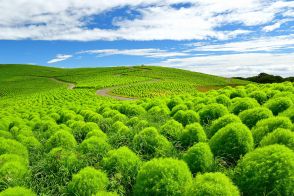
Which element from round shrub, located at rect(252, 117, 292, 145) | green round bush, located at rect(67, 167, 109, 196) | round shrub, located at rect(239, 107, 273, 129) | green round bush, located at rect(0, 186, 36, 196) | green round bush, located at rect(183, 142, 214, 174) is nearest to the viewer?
green round bush, located at rect(0, 186, 36, 196)

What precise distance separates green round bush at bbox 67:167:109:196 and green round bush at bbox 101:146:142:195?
251mm

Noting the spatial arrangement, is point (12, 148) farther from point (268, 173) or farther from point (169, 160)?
point (268, 173)

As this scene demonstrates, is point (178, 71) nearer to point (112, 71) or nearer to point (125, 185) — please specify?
point (112, 71)

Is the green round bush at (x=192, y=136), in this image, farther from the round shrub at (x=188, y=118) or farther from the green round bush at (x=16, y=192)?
the green round bush at (x=16, y=192)

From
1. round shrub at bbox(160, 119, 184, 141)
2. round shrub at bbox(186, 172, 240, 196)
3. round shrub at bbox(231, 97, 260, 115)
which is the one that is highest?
round shrub at bbox(231, 97, 260, 115)

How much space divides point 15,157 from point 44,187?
131 centimetres

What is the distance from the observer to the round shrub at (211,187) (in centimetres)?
464

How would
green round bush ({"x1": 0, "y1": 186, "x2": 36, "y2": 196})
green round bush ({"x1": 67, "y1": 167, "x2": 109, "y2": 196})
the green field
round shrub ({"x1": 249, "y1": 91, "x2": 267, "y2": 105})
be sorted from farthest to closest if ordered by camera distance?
round shrub ({"x1": 249, "y1": 91, "x2": 267, "y2": 105})
green round bush ({"x1": 67, "y1": 167, "x2": 109, "y2": 196})
green round bush ({"x1": 0, "y1": 186, "x2": 36, "y2": 196})
the green field

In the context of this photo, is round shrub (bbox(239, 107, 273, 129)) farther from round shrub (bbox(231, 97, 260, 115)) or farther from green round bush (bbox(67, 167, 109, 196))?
green round bush (bbox(67, 167, 109, 196))

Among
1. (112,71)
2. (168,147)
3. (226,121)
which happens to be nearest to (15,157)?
(168,147)

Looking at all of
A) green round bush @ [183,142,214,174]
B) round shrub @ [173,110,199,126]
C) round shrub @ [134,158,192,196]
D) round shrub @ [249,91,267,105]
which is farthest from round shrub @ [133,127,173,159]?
round shrub @ [249,91,267,105]

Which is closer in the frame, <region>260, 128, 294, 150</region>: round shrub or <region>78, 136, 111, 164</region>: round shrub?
<region>260, 128, 294, 150</region>: round shrub

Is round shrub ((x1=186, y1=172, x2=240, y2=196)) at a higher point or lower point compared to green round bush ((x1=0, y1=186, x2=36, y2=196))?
higher

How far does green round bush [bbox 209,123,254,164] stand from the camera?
684 cm
